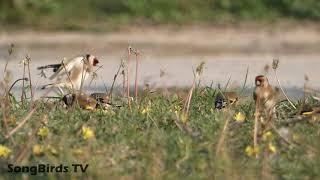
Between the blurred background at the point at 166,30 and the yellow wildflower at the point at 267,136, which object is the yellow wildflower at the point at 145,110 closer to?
the yellow wildflower at the point at 267,136

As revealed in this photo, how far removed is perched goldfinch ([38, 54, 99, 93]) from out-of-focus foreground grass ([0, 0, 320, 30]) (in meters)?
9.28

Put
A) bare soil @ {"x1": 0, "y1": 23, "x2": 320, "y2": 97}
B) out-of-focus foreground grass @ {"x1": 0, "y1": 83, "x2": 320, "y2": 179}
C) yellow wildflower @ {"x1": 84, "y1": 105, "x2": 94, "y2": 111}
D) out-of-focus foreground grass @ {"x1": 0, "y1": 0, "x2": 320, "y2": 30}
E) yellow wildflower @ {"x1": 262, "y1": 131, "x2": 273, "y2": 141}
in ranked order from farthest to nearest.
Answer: out-of-focus foreground grass @ {"x1": 0, "y1": 0, "x2": 320, "y2": 30}, bare soil @ {"x1": 0, "y1": 23, "x2": 320, "y2": 97}, yellow wildflower @ {"x1": 84, "y1": 105, "x2": 94, "y2": 111}, yellow wildflower @ {"x1": 262, "y1": 131, "x2": 273, "y2": 141}, out-of-focus foreground grass @ {"x1": 0, "y1": 83, "x2": 320, "y2": 179}

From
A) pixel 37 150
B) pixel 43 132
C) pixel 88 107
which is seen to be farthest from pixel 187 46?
pixel 37 150

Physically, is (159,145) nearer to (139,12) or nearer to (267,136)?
(267,136)

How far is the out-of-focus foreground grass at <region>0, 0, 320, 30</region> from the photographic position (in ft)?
54.9

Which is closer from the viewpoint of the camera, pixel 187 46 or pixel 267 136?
pixel 267 136

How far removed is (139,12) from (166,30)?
99 cm

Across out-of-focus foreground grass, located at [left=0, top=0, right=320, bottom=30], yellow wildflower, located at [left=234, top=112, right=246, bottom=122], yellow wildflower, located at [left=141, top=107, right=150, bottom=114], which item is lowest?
yellow wildflower, located at [left=234, top=112, right=246, bottom=122]

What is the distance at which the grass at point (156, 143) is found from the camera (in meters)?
4.73

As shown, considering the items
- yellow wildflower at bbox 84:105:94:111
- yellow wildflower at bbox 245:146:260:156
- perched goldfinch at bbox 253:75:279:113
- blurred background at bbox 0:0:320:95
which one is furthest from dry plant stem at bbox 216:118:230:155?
blurred background at bbox 0:0:320:95

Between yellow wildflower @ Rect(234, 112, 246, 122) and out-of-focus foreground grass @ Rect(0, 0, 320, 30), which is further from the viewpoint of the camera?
out-of-focus foreground grass @ Rect(0, 0, 320, 30)

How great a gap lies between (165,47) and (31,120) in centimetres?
975

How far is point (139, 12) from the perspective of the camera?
56.0ft

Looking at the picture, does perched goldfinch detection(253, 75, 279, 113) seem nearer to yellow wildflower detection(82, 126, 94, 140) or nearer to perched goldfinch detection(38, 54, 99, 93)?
yellow wildflower detection(82, 126, 94, 140)
